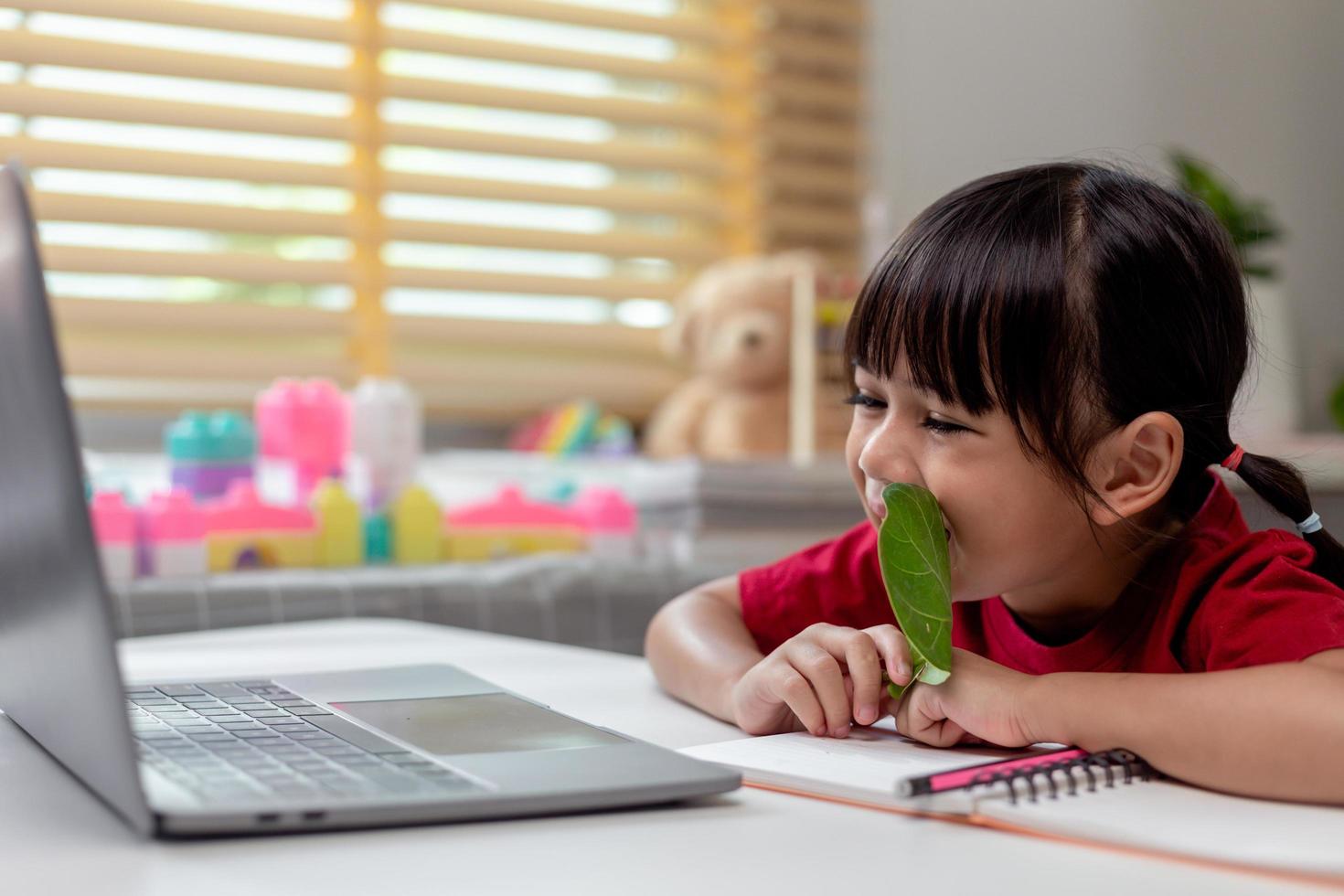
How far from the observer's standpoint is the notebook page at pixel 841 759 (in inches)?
21.0

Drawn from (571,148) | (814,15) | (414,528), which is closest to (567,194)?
(571,148)

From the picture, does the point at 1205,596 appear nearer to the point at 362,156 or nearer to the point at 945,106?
the point at 362,156

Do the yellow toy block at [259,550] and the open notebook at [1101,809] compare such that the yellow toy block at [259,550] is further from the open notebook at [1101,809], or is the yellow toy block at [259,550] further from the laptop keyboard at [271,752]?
the open notebook at [1101,809]

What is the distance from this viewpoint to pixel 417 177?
2178mm

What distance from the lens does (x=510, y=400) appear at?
7.48 feet

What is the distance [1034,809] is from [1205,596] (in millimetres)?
251

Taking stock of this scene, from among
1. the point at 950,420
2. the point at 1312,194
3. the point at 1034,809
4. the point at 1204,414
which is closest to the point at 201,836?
the point at 1034,809

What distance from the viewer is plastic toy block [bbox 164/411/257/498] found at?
147cm

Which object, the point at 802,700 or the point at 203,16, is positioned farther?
the point at 203,16

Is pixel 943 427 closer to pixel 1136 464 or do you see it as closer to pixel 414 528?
pixel 1136 464

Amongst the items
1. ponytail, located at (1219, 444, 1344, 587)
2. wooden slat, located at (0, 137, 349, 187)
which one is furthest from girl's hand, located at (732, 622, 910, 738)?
wooden slat, located at (0, 137, 349, 187)

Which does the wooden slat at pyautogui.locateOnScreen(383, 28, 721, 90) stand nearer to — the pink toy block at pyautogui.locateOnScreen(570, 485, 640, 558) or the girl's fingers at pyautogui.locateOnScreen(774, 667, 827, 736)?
the pink toy block at pyautogui.locateOnScreen(570, 485, 640, 558)

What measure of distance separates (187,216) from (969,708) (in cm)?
167

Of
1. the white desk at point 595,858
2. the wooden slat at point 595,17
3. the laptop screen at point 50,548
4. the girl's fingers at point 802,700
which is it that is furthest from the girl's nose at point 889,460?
the wooden slat at point 595,17
